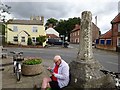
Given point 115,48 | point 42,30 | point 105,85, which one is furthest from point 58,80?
point 42,30

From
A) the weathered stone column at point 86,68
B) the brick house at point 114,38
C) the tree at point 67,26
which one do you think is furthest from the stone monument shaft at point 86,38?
the tree at point 67,26

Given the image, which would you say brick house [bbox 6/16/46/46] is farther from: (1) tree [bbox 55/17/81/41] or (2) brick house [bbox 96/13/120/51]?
(1) tree [bbox 55/17/81/41]

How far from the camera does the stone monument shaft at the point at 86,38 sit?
19.5ft

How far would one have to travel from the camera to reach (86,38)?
19.6ft

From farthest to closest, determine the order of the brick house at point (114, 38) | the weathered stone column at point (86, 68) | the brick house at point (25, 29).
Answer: the brick house at point (25, 29), the brick house at point (114, 38), the weathered stone column at point (86, 68)

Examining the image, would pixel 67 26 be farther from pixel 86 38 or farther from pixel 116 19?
pixel 86 38

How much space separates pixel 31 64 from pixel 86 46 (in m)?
3.08

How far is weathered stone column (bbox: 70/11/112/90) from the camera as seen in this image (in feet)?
18.2

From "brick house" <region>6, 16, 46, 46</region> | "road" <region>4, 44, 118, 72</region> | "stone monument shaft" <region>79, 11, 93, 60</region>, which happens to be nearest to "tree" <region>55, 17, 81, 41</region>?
"brick house" <region>6, 16, 46, 46</region>

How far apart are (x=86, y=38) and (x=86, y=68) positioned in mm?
914

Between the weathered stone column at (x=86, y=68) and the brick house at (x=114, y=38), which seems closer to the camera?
the weathered stone column at (x=86, y=68)

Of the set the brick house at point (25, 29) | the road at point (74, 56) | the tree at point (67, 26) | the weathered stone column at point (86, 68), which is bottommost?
the road at point (74, 56)

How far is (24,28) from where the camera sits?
45938mm

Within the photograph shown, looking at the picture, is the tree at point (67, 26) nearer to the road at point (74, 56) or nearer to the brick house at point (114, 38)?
the brick house at point (114, 38)
